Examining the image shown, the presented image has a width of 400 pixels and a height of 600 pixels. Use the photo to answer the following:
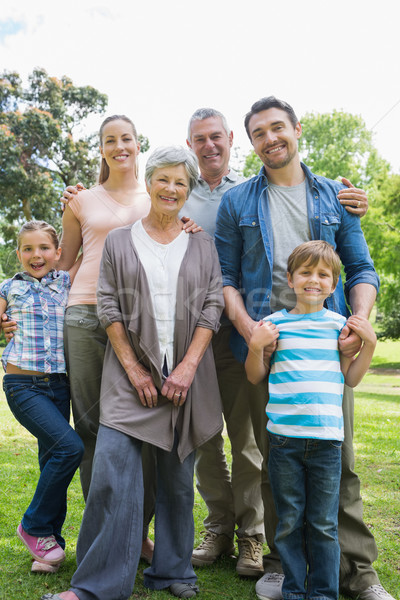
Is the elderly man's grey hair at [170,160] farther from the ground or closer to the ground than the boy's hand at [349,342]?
farther from the ground

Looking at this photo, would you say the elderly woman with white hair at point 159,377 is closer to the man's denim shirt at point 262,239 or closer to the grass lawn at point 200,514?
the man's denim shirt at point 262,239

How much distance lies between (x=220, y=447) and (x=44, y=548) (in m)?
1.28

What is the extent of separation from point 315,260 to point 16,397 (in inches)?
69.6

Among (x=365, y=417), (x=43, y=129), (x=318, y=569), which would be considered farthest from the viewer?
(x=43, y=129)

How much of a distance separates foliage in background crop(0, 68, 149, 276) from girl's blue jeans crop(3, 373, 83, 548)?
18777 mm

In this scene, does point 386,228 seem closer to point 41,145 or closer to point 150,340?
point 41,145

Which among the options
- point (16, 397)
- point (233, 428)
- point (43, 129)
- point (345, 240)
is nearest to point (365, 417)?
point (233, 428)

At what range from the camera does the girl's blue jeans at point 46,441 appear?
293cm

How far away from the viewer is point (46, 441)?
2951 mm

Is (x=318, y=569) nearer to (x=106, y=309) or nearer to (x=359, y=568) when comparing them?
(x=359, y=568)

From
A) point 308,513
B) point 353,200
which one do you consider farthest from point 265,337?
point 353,200

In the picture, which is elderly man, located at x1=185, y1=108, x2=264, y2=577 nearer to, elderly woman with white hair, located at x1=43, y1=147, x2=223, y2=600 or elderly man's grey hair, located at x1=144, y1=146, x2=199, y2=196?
elderly woman with white hair, located at x1=43, y1=147, x2=223, y2=600

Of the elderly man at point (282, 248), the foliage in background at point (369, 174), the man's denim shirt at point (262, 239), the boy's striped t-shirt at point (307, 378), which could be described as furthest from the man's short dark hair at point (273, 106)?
the foliage in background at point (369, 174)

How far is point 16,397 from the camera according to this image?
117 inches
